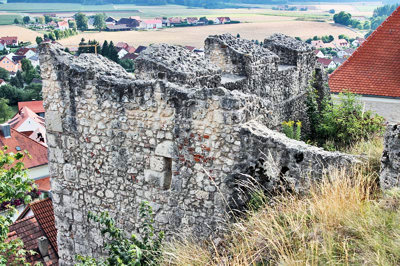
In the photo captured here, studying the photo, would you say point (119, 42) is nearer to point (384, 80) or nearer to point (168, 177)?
point (384, 80)

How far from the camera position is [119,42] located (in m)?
67.4

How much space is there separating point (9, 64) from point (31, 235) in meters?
80.4

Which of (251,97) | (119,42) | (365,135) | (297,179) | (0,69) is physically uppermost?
(251,97)

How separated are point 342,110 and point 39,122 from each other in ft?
121

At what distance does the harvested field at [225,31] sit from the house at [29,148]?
19345mm

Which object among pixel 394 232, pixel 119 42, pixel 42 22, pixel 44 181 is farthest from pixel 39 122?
pixel 42 22

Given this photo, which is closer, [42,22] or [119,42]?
[119,42]

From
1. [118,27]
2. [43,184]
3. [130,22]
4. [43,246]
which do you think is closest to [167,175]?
[43,246]

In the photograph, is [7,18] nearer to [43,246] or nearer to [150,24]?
[150,24]

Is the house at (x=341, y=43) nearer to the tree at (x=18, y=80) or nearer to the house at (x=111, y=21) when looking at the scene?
the house at (x=111, y=21)

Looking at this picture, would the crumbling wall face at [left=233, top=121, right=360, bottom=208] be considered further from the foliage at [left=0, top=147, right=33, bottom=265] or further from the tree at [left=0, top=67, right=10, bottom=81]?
the tree at [left=0, top=67, right=10, bottom=81]

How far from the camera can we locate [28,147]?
1261 inches

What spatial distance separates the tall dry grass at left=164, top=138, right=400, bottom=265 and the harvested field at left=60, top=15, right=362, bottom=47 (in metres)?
40.5

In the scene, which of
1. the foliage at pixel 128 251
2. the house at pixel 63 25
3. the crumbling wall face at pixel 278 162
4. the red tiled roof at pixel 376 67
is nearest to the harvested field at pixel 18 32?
the house at pixel 63 25
